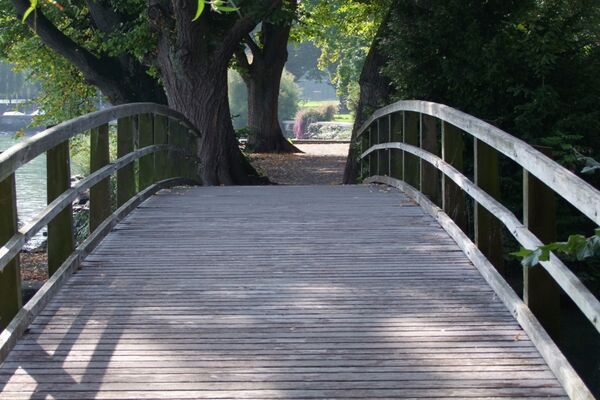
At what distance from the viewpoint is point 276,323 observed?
495 centimetres

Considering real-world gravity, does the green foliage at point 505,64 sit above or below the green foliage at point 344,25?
below

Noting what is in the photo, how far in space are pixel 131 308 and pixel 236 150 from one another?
1295 centimetres

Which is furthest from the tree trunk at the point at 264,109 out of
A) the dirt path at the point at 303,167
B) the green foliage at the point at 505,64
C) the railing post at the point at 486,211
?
the railing post at the point at 486,211

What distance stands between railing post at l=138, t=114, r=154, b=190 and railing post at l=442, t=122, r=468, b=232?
3.37 metres

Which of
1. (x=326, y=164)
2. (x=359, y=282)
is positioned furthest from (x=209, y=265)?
(x=326, y=164)

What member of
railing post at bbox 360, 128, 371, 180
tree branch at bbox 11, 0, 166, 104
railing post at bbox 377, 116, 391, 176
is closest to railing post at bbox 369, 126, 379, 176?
railing post at bbox 360, 128, 371, 180

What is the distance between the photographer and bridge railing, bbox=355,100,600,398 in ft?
12.4

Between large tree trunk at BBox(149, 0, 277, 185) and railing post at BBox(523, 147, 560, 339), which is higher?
large tree trunk at BBox(149, 0, 277, 185)

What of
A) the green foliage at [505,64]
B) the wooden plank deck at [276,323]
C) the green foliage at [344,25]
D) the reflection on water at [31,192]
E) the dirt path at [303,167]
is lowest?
the reflection on water at [31,192]

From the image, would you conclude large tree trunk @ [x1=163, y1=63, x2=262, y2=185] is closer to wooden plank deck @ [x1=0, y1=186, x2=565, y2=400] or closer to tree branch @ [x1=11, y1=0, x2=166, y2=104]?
tree branch @ [x1=11, y1=0, x2=166, y2=104]

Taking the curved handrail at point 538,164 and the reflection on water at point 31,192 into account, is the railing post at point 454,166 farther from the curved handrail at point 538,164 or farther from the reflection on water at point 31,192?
the reflection on water at point 31,192

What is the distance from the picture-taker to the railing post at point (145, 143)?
9484mm

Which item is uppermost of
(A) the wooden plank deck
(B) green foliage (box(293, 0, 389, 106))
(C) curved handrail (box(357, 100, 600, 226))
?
(B) green foliage (box(293, 0, 389, 106))

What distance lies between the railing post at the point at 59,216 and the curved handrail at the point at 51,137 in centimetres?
12
